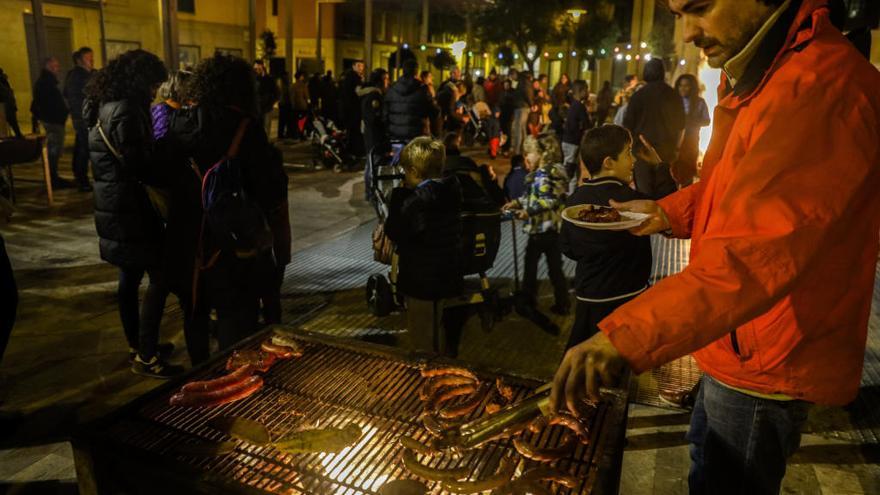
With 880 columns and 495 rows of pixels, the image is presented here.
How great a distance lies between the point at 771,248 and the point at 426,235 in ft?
9.35

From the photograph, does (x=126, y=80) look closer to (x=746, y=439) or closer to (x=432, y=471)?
(x=432, y=471)

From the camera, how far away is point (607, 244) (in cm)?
381

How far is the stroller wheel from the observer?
18.1 ft

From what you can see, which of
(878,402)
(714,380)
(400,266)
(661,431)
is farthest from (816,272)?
(878,402)

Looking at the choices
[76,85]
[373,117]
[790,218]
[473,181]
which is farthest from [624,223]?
[76,85]

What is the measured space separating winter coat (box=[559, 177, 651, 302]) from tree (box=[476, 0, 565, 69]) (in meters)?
38.6

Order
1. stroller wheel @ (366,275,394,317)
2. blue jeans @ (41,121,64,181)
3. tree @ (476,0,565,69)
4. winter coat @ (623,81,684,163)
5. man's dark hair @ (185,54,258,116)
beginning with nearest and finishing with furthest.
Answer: man's dark hair @ (185,54,258,116)
stroller wheel @ (366,275,394,317)
winter coat @ (623,81,684,163)
blue jeans @ (41,121,64,181)
tree @ (476,0,565,69)

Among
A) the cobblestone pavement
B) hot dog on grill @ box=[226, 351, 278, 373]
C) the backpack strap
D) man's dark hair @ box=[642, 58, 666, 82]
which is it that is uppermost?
man's dark hair @ box=[642, 58, 666, 82]

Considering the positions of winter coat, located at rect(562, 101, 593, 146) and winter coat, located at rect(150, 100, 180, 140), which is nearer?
winter coat, located at rect(150, 100, 180, 140)

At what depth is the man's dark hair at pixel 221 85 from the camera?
141 inches

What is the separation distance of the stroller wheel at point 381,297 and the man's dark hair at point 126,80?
7.82ft

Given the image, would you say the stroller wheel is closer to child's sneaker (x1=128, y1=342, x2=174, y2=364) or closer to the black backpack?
child's sneaker (x1=128, y1=342, x2=174, y2=364)

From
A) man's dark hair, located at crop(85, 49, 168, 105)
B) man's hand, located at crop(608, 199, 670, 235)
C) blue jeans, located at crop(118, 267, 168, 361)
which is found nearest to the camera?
man's hand, located at crop(608, 199, 670, 235)

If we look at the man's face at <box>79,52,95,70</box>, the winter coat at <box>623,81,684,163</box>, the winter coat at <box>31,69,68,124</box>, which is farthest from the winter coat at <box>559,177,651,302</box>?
the winter coat at <box>31,69,68,124</box>
